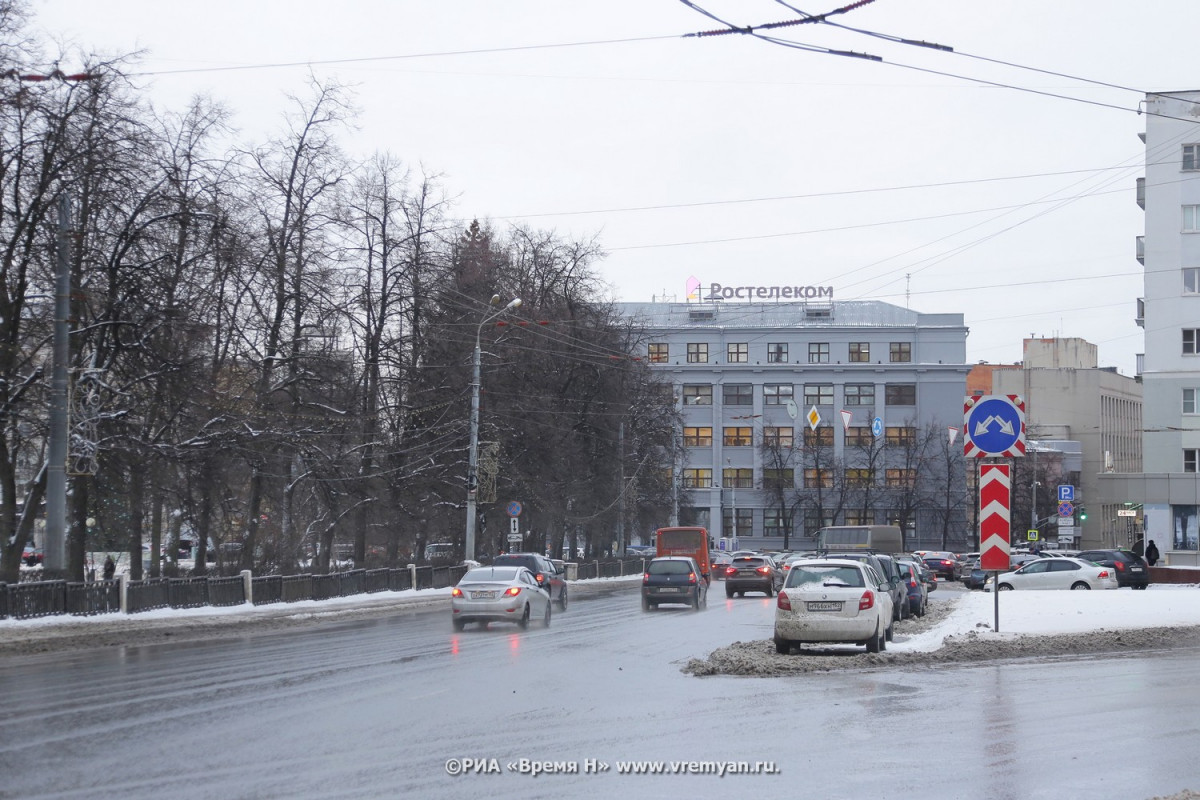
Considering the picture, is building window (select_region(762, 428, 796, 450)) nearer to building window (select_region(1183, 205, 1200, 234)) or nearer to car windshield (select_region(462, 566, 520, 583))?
building window (select_region(1183, 205, 1200, 234))

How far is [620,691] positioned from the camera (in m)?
15.4

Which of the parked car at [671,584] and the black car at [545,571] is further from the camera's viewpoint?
the black car at [545,571]

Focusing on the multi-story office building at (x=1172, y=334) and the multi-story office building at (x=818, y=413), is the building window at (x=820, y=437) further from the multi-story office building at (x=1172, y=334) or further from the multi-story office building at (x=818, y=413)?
the multi-story office building at (x=1172, y=334)

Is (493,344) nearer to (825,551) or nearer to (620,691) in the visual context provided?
(825,551)

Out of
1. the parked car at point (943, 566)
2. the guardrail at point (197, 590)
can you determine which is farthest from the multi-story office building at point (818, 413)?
the guardrail at point (197, 590)

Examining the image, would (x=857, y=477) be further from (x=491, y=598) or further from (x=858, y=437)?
(x=491, y=598)

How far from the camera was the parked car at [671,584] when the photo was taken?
120 ft

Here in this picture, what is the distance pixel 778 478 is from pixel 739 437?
269 inches

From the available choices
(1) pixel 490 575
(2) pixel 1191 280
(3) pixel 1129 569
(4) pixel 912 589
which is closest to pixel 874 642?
(1) pixel 490 575

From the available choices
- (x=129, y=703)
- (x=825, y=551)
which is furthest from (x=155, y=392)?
(x=825, y=551)

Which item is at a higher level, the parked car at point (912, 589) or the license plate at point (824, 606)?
the license plate at point (824, 606)

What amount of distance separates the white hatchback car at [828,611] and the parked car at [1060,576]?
23.6 m

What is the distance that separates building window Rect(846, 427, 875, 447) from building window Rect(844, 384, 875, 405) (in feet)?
7.74

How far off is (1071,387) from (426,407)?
303 ft
